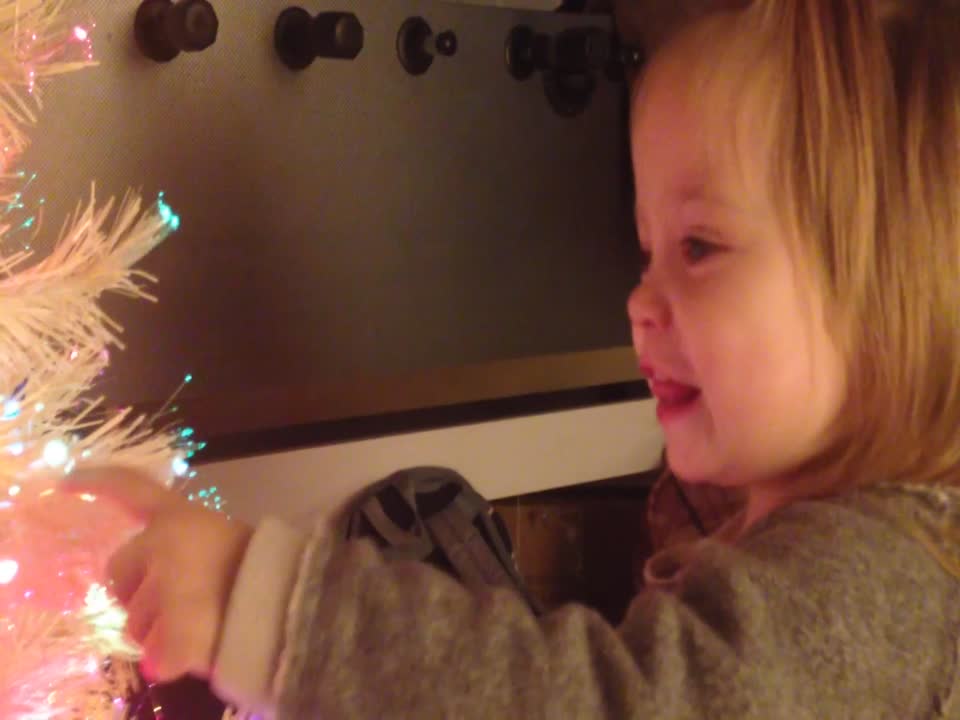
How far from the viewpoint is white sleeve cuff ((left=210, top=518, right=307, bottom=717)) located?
400 mm

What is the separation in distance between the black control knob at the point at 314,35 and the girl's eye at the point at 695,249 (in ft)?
1.23

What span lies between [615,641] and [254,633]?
16cm

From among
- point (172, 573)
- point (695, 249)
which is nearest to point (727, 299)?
point (695, 249)

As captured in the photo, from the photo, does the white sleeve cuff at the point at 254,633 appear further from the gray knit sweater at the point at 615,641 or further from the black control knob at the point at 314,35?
the black control knob at the point at 314,35

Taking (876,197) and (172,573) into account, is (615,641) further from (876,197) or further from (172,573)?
(876,197)

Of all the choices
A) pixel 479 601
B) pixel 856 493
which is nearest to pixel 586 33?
pixel 856 493

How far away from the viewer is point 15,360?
46cm

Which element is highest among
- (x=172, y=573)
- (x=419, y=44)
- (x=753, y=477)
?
(x=419, y=44)

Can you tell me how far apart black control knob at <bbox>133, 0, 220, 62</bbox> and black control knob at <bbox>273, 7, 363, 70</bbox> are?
9 centimetres

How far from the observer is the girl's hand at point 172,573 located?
1.34 feet

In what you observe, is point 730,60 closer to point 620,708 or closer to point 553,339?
point 620,708

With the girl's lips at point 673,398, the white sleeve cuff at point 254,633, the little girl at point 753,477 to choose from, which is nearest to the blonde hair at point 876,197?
the little girl at point 753,477

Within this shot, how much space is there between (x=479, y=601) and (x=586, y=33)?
30.3 inches

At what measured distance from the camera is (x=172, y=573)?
420 mm
